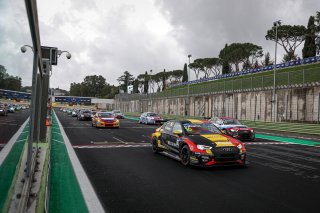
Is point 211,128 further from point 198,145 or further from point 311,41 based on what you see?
point 311,41

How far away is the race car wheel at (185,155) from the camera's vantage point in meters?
9.77

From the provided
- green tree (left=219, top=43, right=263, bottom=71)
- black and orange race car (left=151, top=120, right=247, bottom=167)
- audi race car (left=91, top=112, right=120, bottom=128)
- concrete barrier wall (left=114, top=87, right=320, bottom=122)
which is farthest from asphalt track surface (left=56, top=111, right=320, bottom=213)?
green tree (left=219, top=43, right=263, bottom=71)

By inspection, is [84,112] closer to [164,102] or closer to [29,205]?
[164,102]

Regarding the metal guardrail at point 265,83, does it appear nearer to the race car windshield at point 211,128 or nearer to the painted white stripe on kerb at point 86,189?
the race car windshield at point 211,128

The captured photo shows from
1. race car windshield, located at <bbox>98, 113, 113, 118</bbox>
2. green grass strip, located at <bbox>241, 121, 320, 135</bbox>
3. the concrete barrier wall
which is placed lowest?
green grass strip, located at <bbox>241, 121, 320, 135</bbox>

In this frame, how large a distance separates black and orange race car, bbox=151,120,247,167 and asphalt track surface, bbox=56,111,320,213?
275mm

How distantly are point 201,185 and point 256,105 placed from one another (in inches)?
1501

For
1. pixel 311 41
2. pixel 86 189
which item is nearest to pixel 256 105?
pixel 311 41

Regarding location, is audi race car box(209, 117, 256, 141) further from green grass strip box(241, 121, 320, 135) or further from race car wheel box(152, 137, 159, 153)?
green grass strip box(241, 121, 320, 135)

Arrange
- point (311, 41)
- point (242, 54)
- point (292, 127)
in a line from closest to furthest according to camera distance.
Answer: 1. point (292, 127)
2. point (311, 41)
3. point (242, 54)

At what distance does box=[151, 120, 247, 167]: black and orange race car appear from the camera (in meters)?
9.28

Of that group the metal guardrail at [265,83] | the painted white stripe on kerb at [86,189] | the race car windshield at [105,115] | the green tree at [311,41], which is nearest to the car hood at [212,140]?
the painted white stripe on kerb at [86,189]

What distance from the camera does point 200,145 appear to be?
9.49 metres

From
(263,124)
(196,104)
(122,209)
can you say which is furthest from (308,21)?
(122,209)
